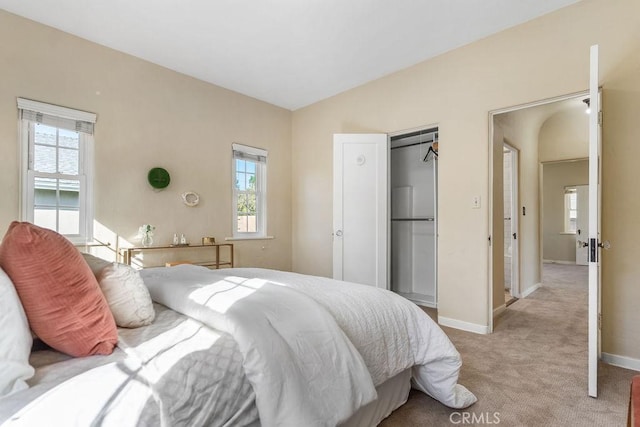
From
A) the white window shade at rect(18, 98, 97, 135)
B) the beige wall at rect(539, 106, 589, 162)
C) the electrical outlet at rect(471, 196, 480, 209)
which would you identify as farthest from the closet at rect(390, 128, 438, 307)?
the white window shade at rect(18, 98, 97, 135)

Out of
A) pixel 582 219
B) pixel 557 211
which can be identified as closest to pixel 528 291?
pixel 582 219

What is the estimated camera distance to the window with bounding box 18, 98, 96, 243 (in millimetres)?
2867

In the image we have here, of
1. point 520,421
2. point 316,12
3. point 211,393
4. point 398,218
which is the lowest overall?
point 520,421

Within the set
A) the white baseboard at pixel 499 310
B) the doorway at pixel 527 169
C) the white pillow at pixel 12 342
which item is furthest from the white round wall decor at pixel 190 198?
the white baseboard at pixel 499 310

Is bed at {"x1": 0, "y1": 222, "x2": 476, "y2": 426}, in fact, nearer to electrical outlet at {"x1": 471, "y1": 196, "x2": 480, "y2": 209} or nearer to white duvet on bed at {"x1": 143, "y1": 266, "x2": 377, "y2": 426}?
white duvet on bed at {"x1": 143, "y1": 266, "x2": 377, "y2": 426}

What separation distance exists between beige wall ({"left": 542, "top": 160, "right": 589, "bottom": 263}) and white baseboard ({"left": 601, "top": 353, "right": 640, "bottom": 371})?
6.31 m

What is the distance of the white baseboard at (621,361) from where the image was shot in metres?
2.32

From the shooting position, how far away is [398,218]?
4.51 m

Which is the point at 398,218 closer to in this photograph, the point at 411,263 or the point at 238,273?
the point at 411,263

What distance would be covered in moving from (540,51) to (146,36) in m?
3.68

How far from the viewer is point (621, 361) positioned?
93.7 inches

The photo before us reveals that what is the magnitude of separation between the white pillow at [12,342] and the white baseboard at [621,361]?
3.47m

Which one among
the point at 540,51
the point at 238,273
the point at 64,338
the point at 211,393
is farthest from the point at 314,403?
the point at 540,51

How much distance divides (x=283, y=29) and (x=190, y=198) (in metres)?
2.20
